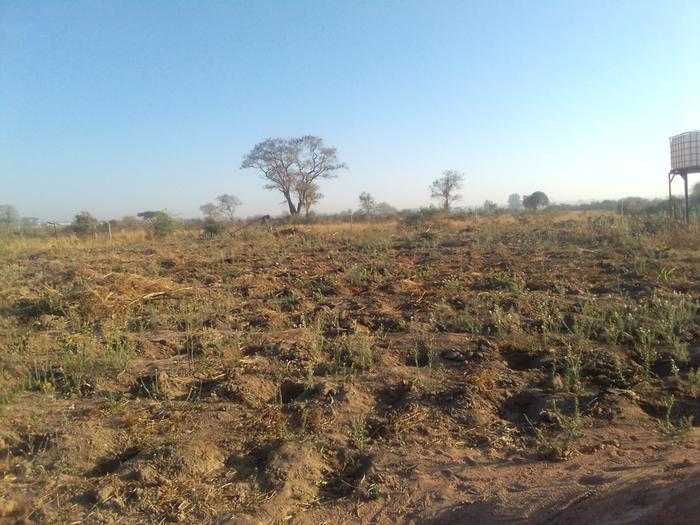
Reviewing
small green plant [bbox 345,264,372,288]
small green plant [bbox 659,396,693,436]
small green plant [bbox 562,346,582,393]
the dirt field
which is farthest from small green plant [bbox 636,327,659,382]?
small green plant [bbox 345,264,372,288]

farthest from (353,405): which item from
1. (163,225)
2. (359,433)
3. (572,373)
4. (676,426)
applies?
(163,225)

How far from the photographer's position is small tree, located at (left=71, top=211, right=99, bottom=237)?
23000 millimetres

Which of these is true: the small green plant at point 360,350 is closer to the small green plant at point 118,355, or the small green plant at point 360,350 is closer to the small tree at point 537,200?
the small green plant at point 118,355

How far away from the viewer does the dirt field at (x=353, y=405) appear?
8.48 feet

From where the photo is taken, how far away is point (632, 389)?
371 cm

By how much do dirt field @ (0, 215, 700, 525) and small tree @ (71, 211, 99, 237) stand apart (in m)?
17.7

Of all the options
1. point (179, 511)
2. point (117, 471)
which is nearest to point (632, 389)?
point (179, 511)

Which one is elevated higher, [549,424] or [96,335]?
[96,335]

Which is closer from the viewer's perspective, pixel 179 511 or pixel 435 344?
pixel 179 511

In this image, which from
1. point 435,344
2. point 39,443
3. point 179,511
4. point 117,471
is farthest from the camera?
point 435,344

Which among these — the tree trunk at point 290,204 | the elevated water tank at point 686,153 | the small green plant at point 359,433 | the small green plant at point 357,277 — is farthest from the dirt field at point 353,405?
the tree trunk at point 290,204

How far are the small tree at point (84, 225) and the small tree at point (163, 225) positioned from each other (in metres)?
2.82

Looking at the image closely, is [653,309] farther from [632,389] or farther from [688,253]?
[688,253]

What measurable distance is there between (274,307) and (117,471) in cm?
370
